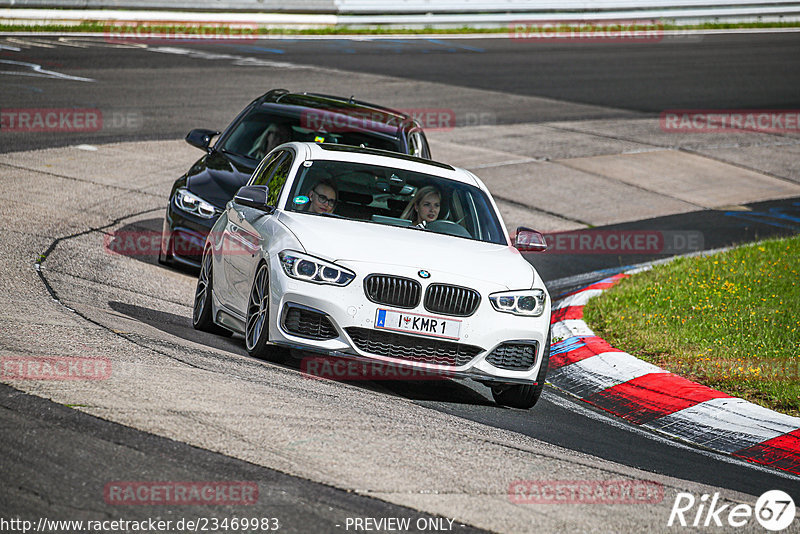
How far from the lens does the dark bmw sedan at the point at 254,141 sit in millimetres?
10992

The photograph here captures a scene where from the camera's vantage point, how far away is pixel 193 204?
11.0m

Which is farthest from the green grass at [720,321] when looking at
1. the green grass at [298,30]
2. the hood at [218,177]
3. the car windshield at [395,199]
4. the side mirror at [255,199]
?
the green grass at [298,30]

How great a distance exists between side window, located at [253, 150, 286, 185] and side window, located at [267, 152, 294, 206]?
111 millimetres

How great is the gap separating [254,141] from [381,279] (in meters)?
4.91

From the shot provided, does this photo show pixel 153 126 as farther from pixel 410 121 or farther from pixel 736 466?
pixel 736 466

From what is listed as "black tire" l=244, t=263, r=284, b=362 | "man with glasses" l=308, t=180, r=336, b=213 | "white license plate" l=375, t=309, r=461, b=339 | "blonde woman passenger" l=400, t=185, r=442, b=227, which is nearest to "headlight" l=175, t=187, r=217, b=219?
"man with glasses" l=308, t=180, r=336, b=213

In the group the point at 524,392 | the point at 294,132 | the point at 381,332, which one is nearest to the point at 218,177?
the point at 294,132

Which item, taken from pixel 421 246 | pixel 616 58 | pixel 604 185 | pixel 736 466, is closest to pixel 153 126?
pixel 604 185

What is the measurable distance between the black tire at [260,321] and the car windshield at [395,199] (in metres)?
0.82

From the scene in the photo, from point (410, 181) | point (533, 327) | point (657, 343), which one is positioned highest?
point (410, 181)

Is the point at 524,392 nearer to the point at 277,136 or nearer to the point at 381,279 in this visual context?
the point at 381,279

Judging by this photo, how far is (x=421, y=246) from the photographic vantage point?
811cm

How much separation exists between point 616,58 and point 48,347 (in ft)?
84.0

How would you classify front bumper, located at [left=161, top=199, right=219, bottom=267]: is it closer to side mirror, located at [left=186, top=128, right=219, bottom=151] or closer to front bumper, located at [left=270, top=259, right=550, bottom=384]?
side mirror, located at [left=186, top=128, right=219, bottom=151]
